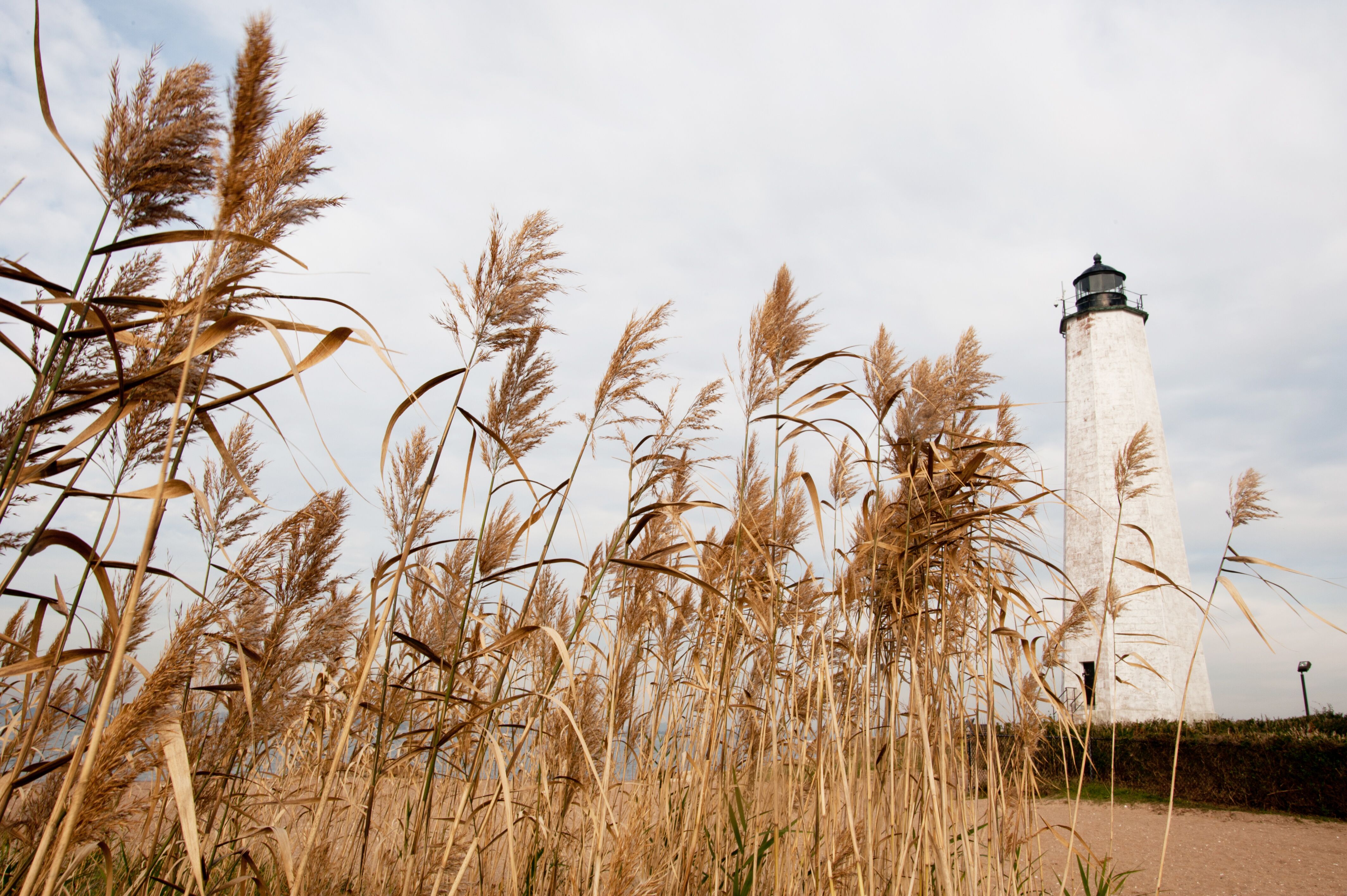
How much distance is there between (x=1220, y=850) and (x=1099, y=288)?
16315 mm

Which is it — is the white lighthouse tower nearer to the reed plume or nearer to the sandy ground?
the sandy ground

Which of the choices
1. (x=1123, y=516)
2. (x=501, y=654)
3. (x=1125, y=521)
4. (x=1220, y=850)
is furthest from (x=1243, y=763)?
(x=501, y=654)

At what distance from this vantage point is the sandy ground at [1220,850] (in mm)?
5863

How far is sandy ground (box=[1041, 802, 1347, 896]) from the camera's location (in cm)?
586

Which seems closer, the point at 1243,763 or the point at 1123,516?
the point at 1243,763

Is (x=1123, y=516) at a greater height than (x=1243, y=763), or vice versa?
(x=1123, y=516)

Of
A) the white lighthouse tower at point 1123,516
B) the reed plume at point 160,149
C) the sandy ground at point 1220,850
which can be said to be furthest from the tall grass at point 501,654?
the white lighthouse tower at point 1123,516

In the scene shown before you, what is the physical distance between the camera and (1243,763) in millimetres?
9398

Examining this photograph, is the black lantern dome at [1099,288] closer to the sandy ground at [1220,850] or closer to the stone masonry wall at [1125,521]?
the stone masonry wall at [1125,521]

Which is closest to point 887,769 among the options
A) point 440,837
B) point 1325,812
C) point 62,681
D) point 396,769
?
point 440,837

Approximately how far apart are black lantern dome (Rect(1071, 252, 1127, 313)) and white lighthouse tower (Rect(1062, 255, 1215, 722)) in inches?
1.4

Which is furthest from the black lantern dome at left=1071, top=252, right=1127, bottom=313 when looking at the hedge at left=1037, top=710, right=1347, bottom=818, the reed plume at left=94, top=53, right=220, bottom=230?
the reed plume at left=94, top=53, right=220, bottom=230

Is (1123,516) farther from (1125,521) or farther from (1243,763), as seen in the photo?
(1243,763)

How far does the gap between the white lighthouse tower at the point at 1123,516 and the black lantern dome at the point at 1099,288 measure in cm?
3
